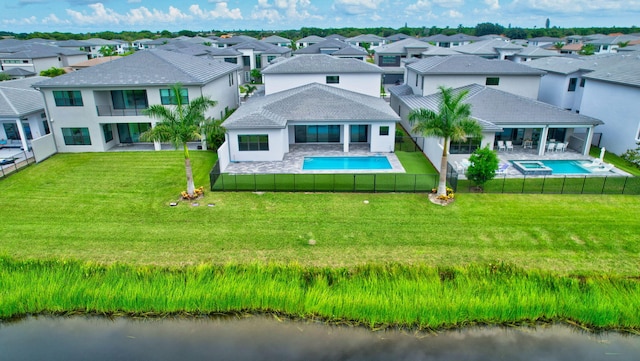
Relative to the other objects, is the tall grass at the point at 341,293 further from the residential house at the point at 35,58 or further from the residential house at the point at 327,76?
the residential house at the point at 35,58

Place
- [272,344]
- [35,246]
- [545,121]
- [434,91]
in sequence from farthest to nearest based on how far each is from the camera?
[434,91], [545,121], [35,246], [272,344]

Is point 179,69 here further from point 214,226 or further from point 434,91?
point 434,91

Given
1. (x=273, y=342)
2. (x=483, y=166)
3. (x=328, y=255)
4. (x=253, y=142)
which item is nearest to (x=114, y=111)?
(x=253, y=142)

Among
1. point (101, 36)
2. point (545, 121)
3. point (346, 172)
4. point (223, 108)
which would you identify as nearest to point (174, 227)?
point (346, 172)

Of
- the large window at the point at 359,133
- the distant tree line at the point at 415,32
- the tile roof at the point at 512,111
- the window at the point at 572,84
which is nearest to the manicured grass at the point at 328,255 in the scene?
the tile roof at the point at 512,111

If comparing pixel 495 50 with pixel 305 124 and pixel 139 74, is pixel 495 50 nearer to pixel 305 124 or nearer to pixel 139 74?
pixel 305 124

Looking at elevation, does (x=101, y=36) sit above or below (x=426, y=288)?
above
